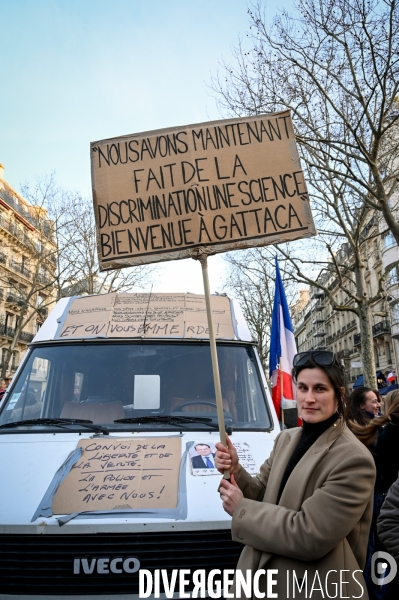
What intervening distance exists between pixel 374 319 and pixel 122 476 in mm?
54097

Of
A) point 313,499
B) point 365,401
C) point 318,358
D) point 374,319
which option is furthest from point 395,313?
point 313,499

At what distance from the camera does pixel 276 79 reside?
1404cm

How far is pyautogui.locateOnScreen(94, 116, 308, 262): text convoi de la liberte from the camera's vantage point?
2916 millimetres

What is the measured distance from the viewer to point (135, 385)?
407cm

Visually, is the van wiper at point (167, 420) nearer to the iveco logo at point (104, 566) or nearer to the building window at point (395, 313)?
the iveco logo at point (104, 566)

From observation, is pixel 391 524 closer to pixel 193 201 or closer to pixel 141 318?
pixel 193 201

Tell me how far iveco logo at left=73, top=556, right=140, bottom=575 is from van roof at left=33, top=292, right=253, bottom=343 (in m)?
2.05

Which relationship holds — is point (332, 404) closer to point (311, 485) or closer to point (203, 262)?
point (311, 485)

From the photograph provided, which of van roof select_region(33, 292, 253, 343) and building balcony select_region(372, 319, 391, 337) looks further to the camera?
building balcony select_region(372, 319, 391, 337)

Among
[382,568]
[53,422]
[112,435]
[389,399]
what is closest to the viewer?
[382,568]

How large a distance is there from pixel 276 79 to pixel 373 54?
2.63 meters

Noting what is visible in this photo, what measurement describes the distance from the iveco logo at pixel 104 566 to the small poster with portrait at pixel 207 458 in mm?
670

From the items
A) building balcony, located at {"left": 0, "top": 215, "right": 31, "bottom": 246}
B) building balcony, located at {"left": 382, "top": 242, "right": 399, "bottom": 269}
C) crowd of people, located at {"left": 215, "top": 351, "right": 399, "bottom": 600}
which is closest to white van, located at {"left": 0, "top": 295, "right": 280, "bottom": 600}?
crowd of people, located at {"left": 215, "top": 351, "right": 399, "bottom": 600}

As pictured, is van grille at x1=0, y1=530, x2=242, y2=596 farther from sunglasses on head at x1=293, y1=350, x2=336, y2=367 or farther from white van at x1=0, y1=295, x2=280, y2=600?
sunglasses on head at x1=293, y1=350, x2=336, y2=367
